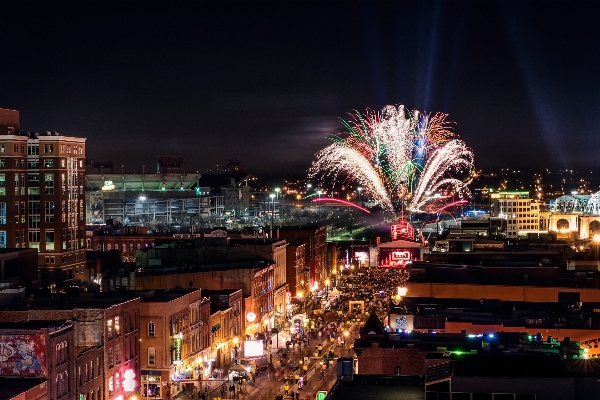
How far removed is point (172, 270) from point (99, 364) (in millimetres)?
25459

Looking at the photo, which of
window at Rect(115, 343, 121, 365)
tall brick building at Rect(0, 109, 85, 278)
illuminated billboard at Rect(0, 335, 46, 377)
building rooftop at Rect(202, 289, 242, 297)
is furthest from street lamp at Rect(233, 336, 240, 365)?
tall brick building at Rect(0, 109, 85, 278)

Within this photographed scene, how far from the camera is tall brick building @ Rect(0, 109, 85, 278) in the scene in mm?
89500

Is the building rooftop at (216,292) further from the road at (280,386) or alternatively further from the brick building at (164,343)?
the brick building at (164,343)

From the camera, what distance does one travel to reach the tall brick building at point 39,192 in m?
89.5

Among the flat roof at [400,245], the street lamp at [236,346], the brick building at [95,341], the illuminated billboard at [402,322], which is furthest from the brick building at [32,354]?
the flat roof at [400,245]

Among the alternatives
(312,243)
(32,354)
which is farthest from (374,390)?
(312,243)

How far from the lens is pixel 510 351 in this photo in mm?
42906

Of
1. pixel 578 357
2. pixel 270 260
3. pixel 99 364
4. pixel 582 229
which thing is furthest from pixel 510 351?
pixel 582 229

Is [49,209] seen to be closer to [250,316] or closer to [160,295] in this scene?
[250,316]

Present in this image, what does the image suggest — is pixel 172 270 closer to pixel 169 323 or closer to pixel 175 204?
pixel 169 323

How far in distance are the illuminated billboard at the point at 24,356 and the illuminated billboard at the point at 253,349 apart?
21.7 meters

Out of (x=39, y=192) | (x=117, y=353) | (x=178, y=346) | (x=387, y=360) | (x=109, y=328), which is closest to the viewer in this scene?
(x=387, y=360)

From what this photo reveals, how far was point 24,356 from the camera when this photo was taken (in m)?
40.9

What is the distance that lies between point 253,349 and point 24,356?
22168 millimetres
